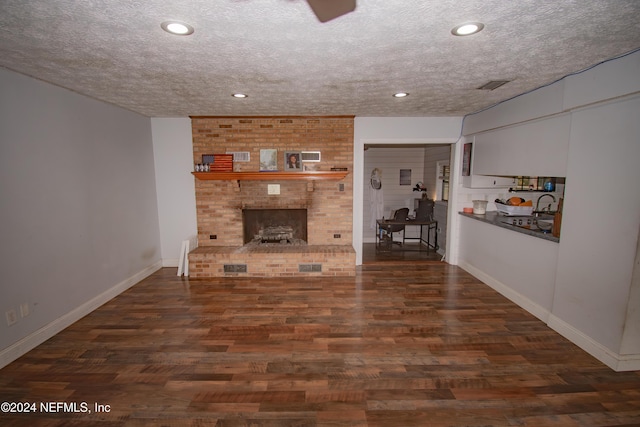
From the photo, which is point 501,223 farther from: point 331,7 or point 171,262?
point 171,262

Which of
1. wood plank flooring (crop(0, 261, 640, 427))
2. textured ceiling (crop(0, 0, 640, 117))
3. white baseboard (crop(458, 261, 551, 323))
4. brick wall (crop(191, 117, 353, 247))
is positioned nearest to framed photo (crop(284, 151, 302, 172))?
brick wall (crop(191, 117, 353, 247))

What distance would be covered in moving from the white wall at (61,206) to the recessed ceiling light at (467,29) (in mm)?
3575

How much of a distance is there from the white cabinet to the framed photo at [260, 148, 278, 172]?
3092 millimetres

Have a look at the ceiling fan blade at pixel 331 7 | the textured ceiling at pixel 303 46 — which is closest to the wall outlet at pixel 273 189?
the textured ceiling at pixel 303 46

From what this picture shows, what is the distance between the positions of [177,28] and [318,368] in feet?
8.49

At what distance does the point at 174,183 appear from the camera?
15.2 feet

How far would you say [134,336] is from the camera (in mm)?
2736

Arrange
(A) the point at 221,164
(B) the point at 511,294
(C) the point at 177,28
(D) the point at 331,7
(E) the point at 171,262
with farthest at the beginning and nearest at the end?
(E) the point at 171,262 → (A) the point at 221,164 → (B) the point at 511,294 → (C) the point at 177,28 → (D) the point at 331,7

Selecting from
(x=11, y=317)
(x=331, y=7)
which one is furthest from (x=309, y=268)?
(x=331, y=7)

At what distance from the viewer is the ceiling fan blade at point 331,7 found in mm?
1488

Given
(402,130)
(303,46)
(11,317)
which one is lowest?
(11,317)

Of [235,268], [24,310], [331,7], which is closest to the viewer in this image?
[331,7]

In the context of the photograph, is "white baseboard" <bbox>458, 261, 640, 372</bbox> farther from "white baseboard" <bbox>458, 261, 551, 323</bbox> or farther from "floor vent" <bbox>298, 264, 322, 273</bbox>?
"floor vent" <bbox>298, 264, 322, 273</bbox>

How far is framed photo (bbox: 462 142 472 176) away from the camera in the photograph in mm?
4434
